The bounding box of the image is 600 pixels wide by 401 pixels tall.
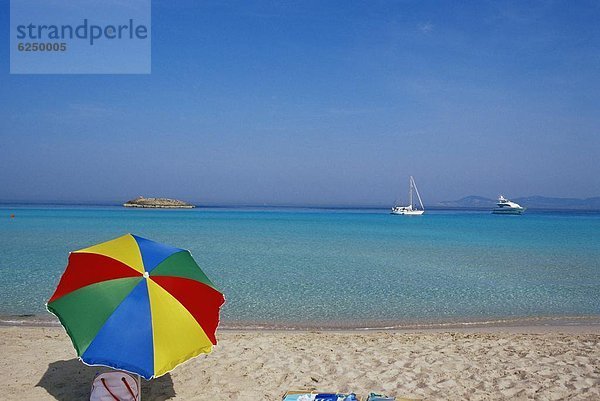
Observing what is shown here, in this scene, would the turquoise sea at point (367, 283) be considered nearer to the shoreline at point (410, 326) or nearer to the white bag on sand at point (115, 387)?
the shoreline at point (410, 326)

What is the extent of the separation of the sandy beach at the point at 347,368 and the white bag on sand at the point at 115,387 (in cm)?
72

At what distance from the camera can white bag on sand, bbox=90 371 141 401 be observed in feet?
17.8

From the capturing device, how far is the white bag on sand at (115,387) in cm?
543

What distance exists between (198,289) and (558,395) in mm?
4636

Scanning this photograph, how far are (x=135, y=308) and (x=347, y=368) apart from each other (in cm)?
355

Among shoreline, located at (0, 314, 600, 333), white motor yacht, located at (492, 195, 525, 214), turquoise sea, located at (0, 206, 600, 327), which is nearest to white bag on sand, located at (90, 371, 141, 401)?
shoreline, located at (0, 314, 600, 333)

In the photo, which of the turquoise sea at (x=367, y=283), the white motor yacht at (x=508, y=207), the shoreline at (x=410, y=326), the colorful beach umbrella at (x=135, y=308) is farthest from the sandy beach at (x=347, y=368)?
the white motor yacht at (x=508, y=207)

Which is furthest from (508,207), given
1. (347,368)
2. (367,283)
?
(347,368)

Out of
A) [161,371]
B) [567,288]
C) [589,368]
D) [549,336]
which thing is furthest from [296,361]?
[567,288]

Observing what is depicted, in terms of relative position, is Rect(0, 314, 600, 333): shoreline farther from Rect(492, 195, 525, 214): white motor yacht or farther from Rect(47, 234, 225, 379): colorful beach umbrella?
Rect(492, 195, 525, 214): white motor yacht

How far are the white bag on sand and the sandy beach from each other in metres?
0.72

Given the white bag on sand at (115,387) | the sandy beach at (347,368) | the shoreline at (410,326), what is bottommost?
the shoreline at (410,326)

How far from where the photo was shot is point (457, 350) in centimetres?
814

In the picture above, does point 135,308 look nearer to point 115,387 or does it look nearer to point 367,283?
point 115,387
